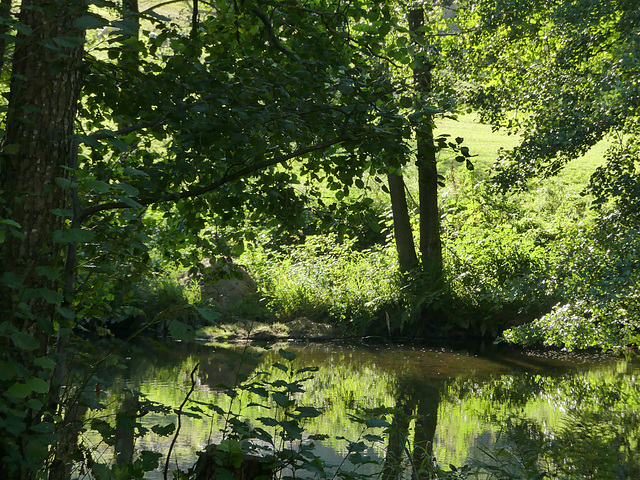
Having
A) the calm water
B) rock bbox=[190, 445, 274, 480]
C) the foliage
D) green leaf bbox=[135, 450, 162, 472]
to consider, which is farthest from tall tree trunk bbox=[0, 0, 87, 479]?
the foliage

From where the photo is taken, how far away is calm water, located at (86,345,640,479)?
16.5 ft

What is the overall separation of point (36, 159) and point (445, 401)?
19.2 ft

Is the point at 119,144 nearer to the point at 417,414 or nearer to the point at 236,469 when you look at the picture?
the point at 236,469

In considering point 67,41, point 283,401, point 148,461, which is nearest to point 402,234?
point 283,401

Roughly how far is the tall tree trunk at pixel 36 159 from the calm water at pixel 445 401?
0.50 meters

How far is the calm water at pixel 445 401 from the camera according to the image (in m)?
5.03

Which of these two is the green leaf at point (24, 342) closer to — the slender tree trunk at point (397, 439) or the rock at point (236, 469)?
the rock at point (236, 469)

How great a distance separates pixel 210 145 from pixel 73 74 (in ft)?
2.14

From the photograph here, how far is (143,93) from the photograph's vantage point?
2.99 m

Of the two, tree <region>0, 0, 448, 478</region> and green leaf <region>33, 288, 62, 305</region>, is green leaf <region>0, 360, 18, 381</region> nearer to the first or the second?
tree <region>0, 0, 448, 478</region>

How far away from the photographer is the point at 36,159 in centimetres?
271

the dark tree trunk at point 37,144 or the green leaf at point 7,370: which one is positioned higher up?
the dark tree trunk at point 37,144

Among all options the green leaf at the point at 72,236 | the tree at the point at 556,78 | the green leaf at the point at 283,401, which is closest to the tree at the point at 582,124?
the tree at the point at 556,78

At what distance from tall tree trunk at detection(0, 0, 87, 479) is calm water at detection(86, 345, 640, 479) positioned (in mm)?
497
